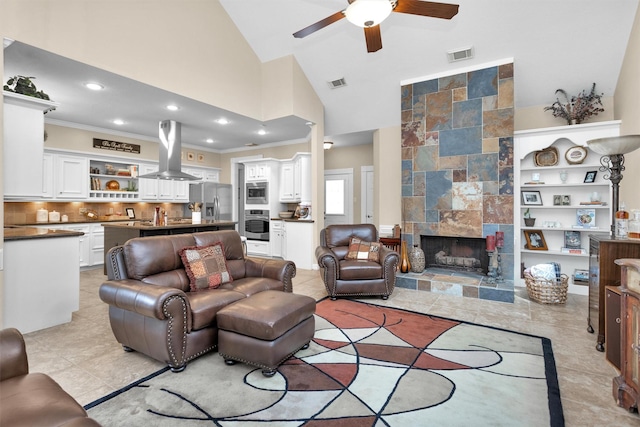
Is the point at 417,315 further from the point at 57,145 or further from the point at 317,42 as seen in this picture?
the point at 57,145

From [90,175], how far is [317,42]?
4.85 metres

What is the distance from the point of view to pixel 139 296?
2.22m

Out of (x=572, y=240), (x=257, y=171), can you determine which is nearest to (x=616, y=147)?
(x=572, y=240)

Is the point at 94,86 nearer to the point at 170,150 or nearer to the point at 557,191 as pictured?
the point at 170,150

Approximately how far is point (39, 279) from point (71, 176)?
337 cm

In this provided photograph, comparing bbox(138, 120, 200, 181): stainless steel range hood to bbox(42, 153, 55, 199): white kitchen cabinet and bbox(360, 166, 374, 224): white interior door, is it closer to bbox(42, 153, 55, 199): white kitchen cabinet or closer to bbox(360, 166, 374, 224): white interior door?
bbox(42, 153, 55, 199): white kitchen cabinet

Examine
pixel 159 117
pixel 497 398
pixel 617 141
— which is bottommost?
pixel 497 398

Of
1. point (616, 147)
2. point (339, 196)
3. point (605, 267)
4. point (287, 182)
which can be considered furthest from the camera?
point (339, 196)

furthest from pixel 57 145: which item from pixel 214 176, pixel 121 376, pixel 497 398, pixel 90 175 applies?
pixel 497 398

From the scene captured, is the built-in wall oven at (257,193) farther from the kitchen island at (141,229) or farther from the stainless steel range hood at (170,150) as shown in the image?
the kitchen island at (141,229)

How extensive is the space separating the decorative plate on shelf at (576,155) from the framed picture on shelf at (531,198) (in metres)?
0.58

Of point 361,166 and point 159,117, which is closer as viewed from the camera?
point 159,117

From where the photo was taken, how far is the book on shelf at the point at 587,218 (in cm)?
430

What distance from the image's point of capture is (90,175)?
594cm
